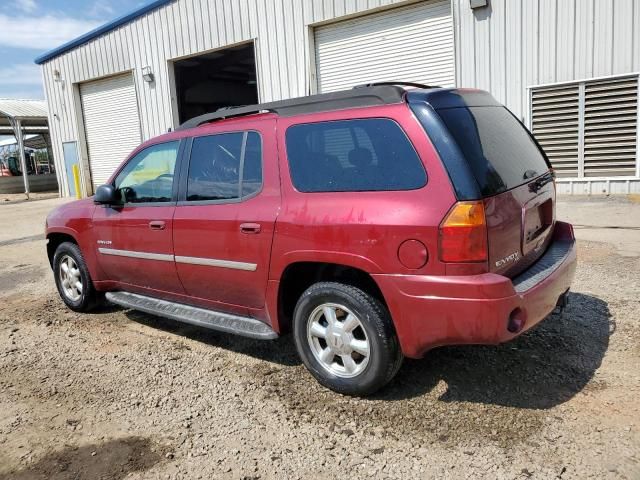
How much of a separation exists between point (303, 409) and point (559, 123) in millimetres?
9468

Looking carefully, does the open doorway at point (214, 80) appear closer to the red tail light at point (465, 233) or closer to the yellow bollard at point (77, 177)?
the yellow bollard at point (77, 177)

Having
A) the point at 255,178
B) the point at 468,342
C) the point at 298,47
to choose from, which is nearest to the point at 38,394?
the point at 255,178

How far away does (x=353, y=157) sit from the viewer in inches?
132

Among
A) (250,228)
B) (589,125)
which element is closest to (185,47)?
(589,125)

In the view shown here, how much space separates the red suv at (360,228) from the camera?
9.72 feet

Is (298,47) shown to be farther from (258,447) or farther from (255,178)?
(258,447)

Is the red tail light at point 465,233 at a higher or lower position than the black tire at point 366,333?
higher

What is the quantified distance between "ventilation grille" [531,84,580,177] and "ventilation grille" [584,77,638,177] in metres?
0.20

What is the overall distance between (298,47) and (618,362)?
11616 millimetres

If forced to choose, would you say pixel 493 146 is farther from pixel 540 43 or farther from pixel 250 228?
pixel 540 43

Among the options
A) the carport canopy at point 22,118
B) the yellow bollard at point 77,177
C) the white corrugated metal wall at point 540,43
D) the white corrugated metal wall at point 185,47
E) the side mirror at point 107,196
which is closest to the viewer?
the side mirror at point 107,196

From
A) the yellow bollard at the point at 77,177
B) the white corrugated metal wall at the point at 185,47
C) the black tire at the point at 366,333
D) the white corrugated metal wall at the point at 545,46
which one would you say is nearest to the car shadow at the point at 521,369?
the black tire at the point at 366,333

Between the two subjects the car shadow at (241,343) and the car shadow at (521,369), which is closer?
the car shadow at (521,369)

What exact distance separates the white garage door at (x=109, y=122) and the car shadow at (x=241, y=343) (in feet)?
48.1
